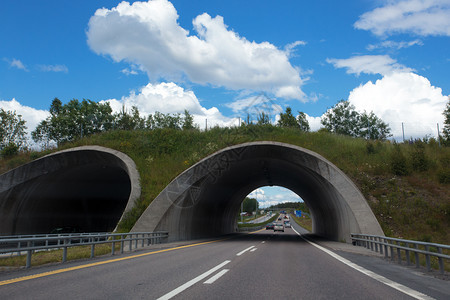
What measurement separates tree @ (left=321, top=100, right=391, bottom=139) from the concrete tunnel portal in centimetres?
4053

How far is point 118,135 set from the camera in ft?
101

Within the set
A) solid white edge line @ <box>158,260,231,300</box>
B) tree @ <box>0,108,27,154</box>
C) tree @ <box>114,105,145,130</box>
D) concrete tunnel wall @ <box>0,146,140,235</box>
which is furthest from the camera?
tree @ <box>114,105,145,130</box>

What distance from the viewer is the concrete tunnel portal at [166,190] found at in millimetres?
21406

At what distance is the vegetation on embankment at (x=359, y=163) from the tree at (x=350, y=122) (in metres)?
41.7

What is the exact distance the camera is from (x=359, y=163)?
79.8ft

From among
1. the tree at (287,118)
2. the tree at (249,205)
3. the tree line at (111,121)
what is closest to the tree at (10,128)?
the tree line at (111,121)

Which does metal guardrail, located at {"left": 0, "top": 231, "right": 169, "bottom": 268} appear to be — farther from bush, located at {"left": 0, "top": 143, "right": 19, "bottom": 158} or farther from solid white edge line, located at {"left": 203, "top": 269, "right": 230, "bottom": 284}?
bush, located at {"left": 0, "top": 143, "right": 19, "bottom": 158}

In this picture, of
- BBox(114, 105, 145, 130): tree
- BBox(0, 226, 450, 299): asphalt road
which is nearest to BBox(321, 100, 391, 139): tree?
BBox(114, 105, 145, 130): tree

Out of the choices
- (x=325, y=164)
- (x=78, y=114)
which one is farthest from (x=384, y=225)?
(x=78, y=114)

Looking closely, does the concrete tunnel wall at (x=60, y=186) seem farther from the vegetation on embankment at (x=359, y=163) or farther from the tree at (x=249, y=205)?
the tree at (x=249, y=205)

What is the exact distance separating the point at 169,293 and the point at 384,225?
55.9ft

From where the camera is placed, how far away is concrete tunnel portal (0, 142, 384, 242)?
21406 mm

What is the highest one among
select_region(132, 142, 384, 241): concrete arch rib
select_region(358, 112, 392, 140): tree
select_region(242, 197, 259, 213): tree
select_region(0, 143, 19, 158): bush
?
select_region(358, 112, 392, 140): tree

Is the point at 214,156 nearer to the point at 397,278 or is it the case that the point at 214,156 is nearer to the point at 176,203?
the point at 176,203
